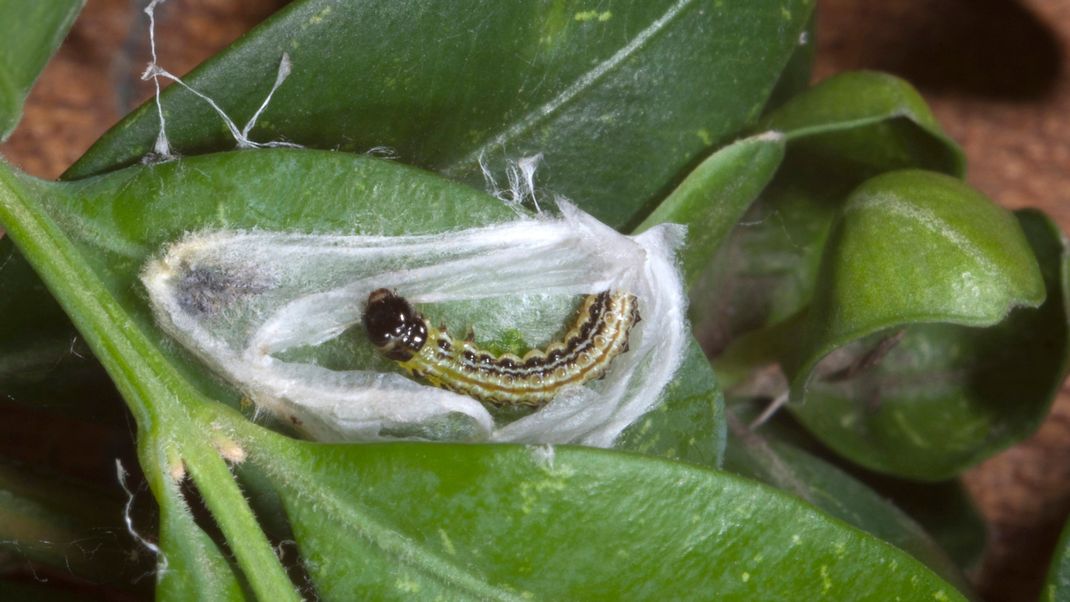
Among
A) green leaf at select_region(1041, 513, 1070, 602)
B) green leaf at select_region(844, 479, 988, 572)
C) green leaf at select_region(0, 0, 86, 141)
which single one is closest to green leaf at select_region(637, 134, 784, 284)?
green leaf at select_region(1041, 513, 1070, 602)

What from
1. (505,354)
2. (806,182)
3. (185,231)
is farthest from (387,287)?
(806,182)

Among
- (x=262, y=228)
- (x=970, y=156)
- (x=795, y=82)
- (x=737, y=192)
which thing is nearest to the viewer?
(x=262, y=228)

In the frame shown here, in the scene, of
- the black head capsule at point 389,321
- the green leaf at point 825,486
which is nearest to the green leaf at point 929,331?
the green leaf at point 825,486

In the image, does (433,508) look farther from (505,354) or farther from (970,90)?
(970,90)

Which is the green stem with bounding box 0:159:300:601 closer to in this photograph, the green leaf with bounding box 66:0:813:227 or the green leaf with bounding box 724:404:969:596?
the green leaf with bounding box 66:0:813:227

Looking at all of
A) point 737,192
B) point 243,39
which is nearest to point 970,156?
point 737,192

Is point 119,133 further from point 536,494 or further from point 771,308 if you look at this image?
point 771,308
